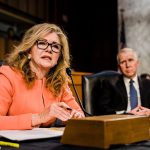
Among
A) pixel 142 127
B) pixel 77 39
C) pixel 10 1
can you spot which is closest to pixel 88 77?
pixel 142 127

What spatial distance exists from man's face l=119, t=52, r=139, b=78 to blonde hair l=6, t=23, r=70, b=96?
1501mm

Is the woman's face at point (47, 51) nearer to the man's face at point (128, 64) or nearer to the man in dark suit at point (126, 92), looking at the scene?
the man in dark suit at point (126, 92)

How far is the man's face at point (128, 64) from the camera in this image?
364cm

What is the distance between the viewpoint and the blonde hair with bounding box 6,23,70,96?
2058 mm

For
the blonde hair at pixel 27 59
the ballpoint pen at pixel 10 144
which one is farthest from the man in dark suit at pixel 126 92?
the ballpoint pen at pixel 10 144

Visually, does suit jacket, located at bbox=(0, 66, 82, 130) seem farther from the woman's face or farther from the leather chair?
the leather chair

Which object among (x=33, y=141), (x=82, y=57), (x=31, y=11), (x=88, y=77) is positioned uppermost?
(x=31, y=11)

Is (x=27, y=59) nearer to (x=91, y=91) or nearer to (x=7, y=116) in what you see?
(x=7, y=116)

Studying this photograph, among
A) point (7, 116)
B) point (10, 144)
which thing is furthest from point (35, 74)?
point (10, 144)

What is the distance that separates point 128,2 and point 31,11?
1876 millimetres

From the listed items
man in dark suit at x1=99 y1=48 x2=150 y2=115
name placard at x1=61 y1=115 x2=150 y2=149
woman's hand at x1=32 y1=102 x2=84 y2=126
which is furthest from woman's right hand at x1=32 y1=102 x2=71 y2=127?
man in dark suit at x1=99 y1=48 x2=150 y2=115

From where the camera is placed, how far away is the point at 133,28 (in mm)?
6867

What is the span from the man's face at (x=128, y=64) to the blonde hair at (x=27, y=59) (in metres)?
1.50

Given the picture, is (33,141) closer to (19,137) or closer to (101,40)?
(19,137)
